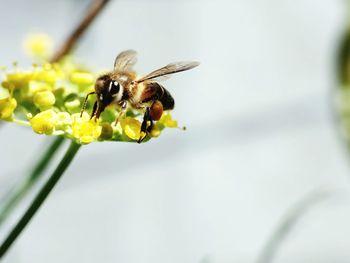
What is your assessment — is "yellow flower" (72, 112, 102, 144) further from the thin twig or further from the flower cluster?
the thin twig

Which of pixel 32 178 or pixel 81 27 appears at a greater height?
pixel 81 27

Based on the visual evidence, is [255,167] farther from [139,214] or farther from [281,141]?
[139,214]

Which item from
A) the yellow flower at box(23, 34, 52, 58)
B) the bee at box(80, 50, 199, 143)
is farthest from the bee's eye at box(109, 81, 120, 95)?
the yellow flower at box(23, 34, 52, 58)

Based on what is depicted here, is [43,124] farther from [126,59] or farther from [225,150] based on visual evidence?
[225,150]

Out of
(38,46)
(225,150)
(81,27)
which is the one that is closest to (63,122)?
(81,27)

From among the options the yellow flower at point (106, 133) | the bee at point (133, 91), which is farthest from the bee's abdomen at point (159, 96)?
the yellow flower at point (106, 133)

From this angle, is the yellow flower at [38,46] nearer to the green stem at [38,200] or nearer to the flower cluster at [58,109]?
the flower cluster at [58,109]

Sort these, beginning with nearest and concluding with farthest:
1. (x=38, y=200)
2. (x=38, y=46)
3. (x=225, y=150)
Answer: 1. (x=38, y=200)
2. (x=38, y=46)
3. (x=225, y=150)
